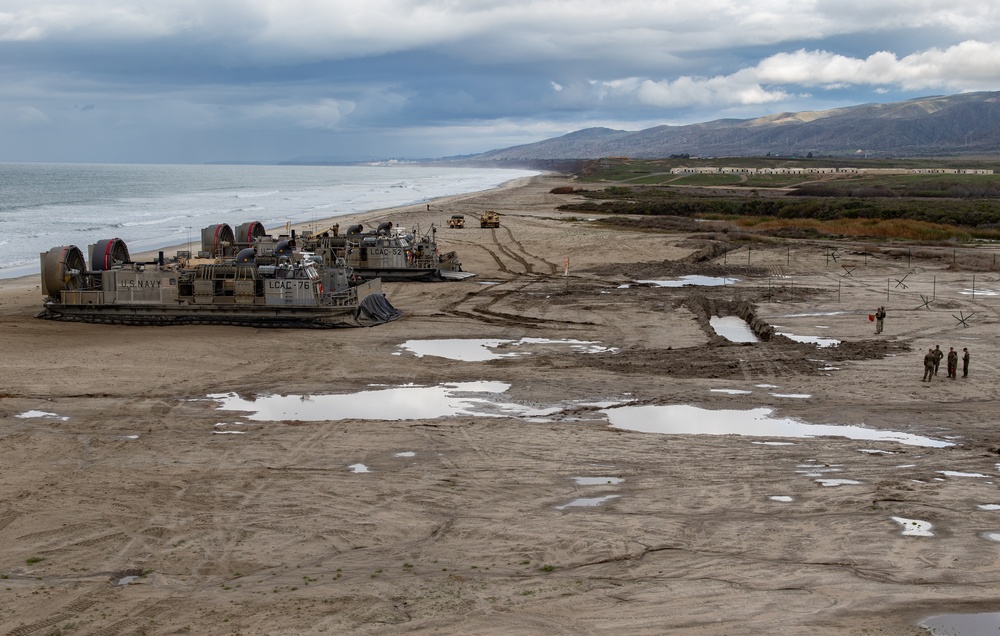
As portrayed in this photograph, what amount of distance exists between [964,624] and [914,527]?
112 inches

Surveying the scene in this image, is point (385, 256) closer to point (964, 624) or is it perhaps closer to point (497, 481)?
point (497, 481)

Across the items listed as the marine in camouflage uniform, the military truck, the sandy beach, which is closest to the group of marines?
the marine in camouflage uniform

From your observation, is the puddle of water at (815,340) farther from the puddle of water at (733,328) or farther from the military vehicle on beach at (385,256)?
the military vehicle on beach at (385,256)

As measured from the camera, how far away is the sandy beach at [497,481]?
37.0ft

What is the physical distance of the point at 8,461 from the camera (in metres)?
16.6

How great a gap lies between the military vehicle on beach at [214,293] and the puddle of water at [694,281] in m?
13.1

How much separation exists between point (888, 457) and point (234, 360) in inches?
622

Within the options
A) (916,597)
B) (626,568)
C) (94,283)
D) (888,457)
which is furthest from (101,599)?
(94,283)

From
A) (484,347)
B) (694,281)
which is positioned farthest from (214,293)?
(694,281)

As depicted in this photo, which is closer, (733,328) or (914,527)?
(914,527)

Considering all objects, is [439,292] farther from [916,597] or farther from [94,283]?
[916,597]

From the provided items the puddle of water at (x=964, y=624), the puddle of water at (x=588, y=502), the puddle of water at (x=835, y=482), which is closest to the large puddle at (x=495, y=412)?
the puddle of water at (x=835, y=482)

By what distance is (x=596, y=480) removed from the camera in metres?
15.7

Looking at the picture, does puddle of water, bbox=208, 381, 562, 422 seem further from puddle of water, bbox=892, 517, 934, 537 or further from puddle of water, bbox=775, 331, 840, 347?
puddle of water, bbox=775, 331, 840, 347
